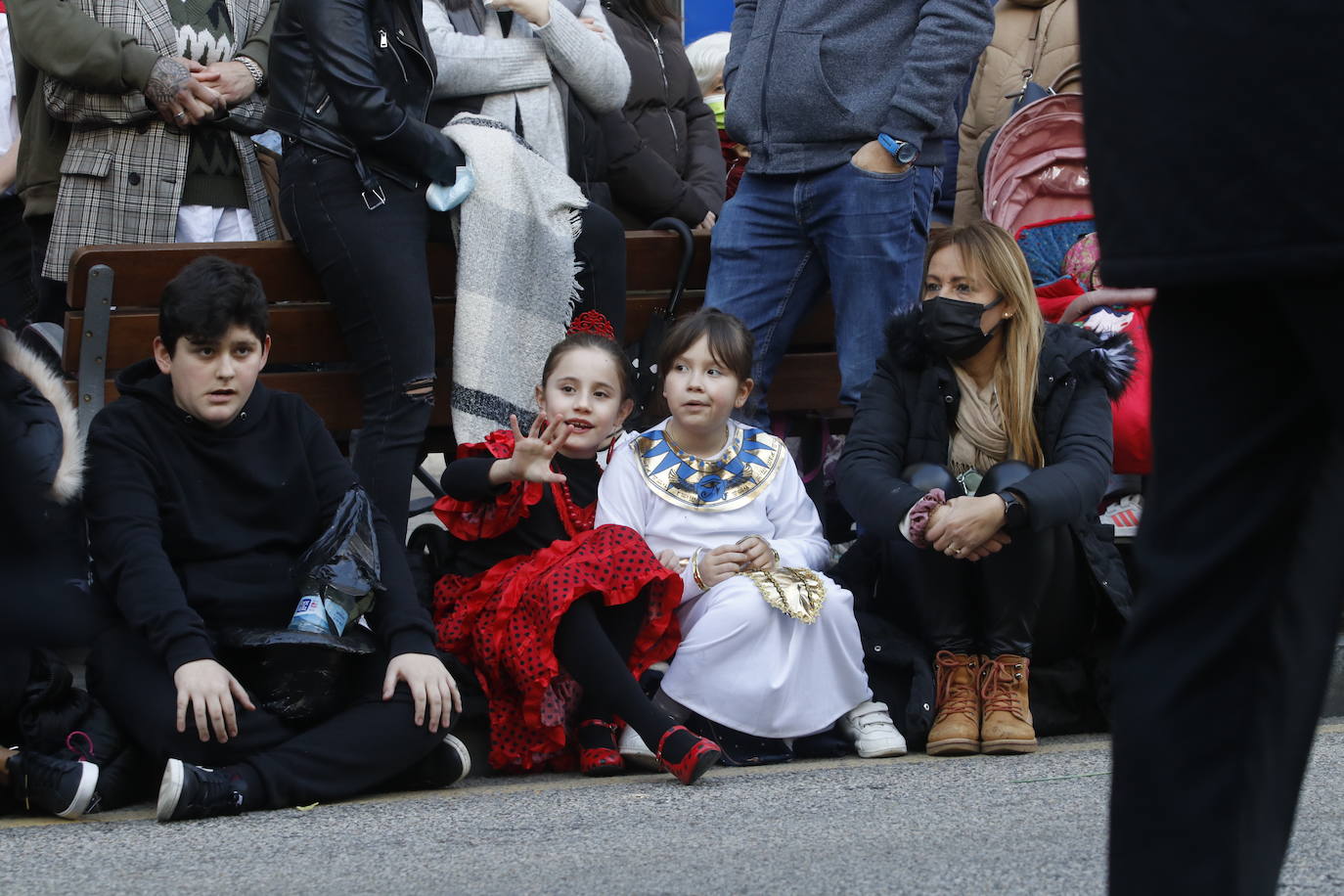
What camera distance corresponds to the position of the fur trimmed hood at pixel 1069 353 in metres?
4.07

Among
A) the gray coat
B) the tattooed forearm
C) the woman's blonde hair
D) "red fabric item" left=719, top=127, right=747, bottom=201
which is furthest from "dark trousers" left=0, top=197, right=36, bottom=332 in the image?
the woman's blonde hair

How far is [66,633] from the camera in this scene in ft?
6.08

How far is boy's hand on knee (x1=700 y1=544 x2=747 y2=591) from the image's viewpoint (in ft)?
12.7

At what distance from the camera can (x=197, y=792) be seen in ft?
10.1

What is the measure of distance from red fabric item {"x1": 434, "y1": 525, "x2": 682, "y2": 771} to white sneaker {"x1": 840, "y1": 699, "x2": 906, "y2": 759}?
47 cm

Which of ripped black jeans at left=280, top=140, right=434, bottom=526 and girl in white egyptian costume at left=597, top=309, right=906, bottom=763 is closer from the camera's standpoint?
girl in white egyptian costume at left=597, top=309, right=906, bottom=763

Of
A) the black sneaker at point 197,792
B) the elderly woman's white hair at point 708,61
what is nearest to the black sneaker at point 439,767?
the black sneaker at point 197,792

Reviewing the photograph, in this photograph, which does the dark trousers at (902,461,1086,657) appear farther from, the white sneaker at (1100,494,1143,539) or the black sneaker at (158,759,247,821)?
the black sneaker at (158,759,247,821)

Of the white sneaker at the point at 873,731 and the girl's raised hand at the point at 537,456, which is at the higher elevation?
the girl's raised hand at the point at 537,456

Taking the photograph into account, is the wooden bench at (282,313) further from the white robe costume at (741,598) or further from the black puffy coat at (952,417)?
the black puffy coat at (952,417)

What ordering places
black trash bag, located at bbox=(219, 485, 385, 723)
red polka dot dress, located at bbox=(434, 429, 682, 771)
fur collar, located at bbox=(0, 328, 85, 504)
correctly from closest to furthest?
fur collar, located at bbox=(0, 328, 85, 504) → black trash bag, located at bbox=(219, 485, 385, 723) → red polka dot dress, located at bbox=(434, 429, 682, 771)

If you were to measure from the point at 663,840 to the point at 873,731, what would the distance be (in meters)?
1.15

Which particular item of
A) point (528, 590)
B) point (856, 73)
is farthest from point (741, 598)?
point (856, 73)

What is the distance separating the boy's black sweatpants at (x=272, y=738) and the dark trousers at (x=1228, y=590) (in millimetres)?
2112
